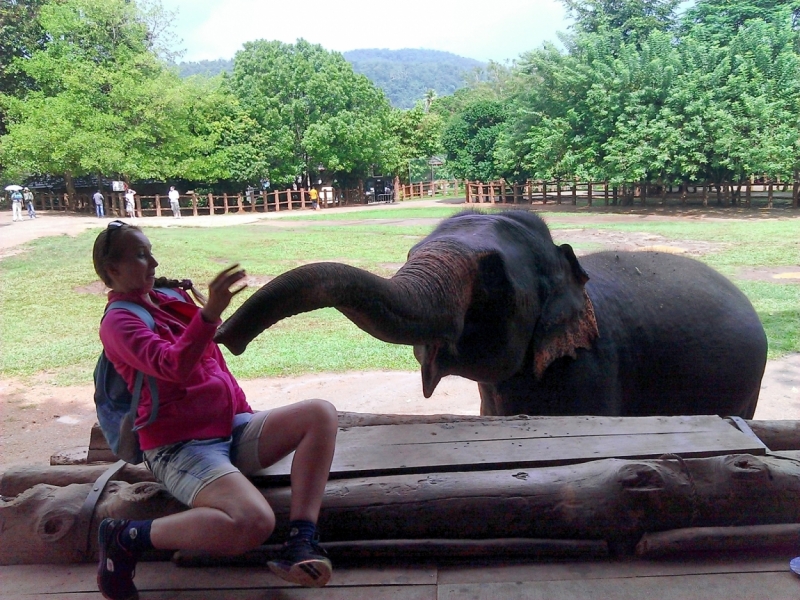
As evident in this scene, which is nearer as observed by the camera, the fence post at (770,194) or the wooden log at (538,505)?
the wooden log at (538,505)

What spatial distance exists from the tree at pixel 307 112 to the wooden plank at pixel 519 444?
2875 centimetres

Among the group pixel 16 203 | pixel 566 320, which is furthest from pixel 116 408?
pixel 16 203

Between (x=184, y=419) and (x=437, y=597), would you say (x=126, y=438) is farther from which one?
(x=437, y=597)

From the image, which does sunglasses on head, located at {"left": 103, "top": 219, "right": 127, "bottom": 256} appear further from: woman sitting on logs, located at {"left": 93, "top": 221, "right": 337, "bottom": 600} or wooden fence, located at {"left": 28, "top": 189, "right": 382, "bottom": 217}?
wooden fence, located at {"left": 28, "top": 189, "right": 382, "bottom": 217}

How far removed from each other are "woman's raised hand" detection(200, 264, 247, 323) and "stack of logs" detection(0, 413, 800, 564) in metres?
0.57

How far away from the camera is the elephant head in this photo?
1889 millimetres

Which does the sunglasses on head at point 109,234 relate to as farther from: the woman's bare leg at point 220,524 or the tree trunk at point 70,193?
the tree trunk at point 70,193

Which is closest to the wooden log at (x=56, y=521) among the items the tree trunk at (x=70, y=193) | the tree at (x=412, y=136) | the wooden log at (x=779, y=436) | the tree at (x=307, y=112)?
the wooden log at (x=779, y=436)

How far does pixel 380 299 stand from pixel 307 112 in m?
31.1

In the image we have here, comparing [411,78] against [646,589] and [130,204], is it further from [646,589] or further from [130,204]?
[646,589]

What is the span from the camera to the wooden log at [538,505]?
1763 millimetres

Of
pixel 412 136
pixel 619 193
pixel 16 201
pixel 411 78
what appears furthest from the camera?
pixel 411 78

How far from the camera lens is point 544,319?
9.48 ft

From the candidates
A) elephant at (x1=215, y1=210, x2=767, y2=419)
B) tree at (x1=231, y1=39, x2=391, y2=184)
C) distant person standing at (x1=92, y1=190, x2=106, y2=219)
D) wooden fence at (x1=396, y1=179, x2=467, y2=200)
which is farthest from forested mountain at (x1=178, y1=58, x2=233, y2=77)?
elephant at (x1=215, y1=210, x2=767, y2=419)
